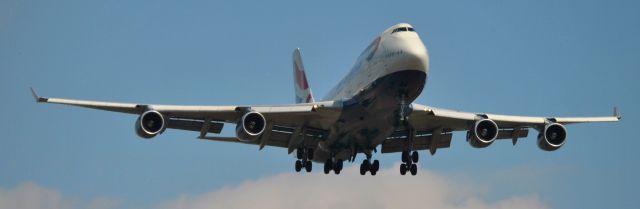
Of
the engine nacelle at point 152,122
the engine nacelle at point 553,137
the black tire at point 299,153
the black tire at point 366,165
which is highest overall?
the engine nacelle at point 152,122

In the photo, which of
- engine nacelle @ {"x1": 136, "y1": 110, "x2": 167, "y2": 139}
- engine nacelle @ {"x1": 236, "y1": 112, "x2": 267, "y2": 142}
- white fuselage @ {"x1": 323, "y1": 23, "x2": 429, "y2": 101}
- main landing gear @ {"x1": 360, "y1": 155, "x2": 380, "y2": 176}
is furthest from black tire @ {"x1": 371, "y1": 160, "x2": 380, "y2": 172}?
engine nacelle @ {"x1": 136, "y1": 110, "x2": 167, "y2": 139}

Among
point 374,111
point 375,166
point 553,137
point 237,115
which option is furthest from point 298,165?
point 553,137

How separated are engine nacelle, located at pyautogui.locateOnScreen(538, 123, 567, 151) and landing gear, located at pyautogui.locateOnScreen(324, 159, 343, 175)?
10195mm

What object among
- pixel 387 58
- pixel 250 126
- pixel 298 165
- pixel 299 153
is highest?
pixel 387 58

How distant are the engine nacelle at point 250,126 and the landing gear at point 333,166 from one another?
7465mm

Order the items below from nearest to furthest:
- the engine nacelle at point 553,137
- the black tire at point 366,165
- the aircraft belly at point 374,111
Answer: the aircraft belly at point 374,111, the engine nacelle at point 553,137, the black tire at point 366,165

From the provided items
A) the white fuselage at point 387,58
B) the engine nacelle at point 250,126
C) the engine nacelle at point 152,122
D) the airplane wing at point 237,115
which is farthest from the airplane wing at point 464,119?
the engine nacelle at point 152,122

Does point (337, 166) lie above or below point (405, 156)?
above

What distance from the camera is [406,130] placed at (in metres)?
60.8

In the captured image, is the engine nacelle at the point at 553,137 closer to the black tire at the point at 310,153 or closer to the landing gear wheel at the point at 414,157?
the landing gear wheel at the point at 414,157

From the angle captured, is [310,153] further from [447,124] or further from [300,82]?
[300,82]

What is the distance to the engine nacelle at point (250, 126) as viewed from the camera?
180 ft

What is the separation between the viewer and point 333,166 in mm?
62062

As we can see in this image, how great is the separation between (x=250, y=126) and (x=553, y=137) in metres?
15.2
